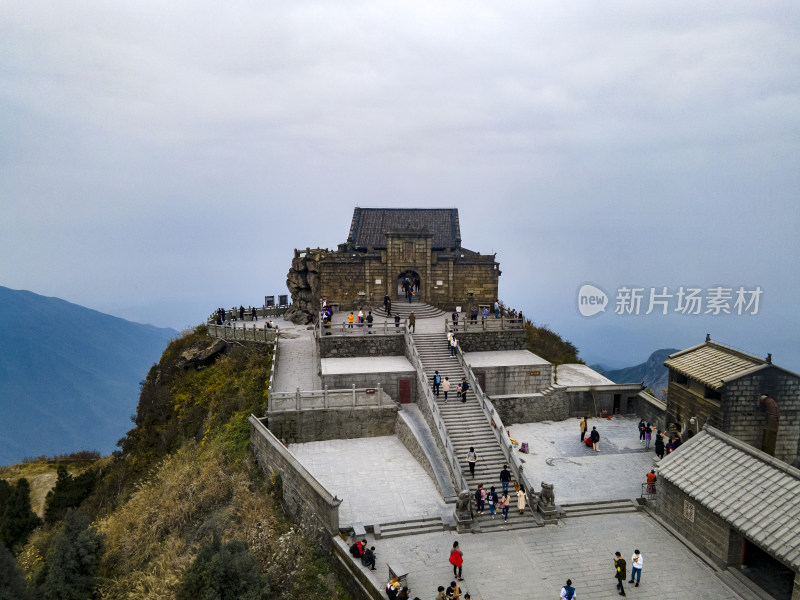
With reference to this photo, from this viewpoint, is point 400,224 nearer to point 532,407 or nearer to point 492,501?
point 532,407

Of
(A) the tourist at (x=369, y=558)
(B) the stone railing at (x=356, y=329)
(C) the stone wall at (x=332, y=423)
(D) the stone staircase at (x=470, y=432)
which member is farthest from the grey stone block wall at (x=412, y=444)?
(B) the stone railing at (x=356, y=329)

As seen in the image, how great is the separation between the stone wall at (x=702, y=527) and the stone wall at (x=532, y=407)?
922 centimetres

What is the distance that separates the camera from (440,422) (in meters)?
22.2

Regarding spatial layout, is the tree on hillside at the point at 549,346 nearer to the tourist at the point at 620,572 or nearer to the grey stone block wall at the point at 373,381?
the grey stone block wall at the point at 373,381

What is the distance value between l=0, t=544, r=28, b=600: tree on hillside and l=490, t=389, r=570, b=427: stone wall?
20.3 m

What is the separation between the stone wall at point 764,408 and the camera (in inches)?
739

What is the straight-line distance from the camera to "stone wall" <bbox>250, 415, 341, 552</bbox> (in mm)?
16938

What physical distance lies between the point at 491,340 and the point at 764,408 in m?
14.4

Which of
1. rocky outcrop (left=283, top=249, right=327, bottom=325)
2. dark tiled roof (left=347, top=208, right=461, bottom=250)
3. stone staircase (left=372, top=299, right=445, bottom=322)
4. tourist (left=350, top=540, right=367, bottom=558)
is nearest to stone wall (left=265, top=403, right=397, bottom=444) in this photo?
tourist (left=350, top=540, right=367, bottom=558)

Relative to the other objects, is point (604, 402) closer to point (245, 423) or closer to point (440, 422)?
point (440, 422)

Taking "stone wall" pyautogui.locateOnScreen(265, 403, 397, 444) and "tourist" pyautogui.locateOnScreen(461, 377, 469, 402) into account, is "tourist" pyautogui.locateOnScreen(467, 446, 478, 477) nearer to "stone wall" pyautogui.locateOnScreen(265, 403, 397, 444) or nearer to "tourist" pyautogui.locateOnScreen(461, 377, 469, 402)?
"tourist" pyautogui.locateOnScreen(461, 377, 469, 402)

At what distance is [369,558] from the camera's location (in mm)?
15172

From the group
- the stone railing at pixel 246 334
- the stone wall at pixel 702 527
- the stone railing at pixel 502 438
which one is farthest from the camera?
the stone railing at pixel 246 334

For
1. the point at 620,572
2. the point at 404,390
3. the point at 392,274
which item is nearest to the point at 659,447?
the point at 620,572
